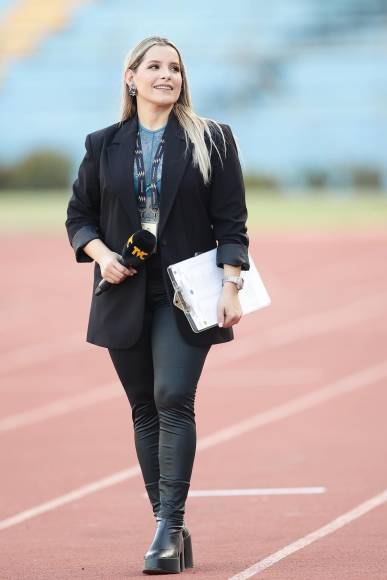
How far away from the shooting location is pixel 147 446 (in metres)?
5.61

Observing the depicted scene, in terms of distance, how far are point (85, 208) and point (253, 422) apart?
17.1 ft

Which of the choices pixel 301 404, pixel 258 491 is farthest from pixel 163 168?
pixel 301 404

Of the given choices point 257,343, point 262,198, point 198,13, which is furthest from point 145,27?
point 257,343

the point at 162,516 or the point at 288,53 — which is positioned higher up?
the point at 162,516

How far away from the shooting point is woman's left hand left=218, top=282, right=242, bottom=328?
5355mm

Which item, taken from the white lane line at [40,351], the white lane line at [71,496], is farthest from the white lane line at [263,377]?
the white lane line at [71,496]

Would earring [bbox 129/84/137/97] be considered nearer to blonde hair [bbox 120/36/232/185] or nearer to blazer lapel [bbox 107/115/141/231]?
blonde hair [bbox 120/36/232/185]

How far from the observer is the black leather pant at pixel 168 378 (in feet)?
17.6

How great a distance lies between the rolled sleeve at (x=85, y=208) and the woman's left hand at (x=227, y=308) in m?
0.54

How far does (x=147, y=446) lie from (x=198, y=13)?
45.2 m

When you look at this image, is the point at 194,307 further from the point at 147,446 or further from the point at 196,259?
the point at 147,446

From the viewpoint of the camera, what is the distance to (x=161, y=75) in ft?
17.7

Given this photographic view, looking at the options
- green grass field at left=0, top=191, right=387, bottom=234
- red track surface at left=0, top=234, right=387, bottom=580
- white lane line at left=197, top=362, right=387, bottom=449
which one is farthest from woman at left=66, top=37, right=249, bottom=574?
green grass field at left=0, top=191, right=387, bottom=234

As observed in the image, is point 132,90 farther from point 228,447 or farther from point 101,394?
point 101,394
